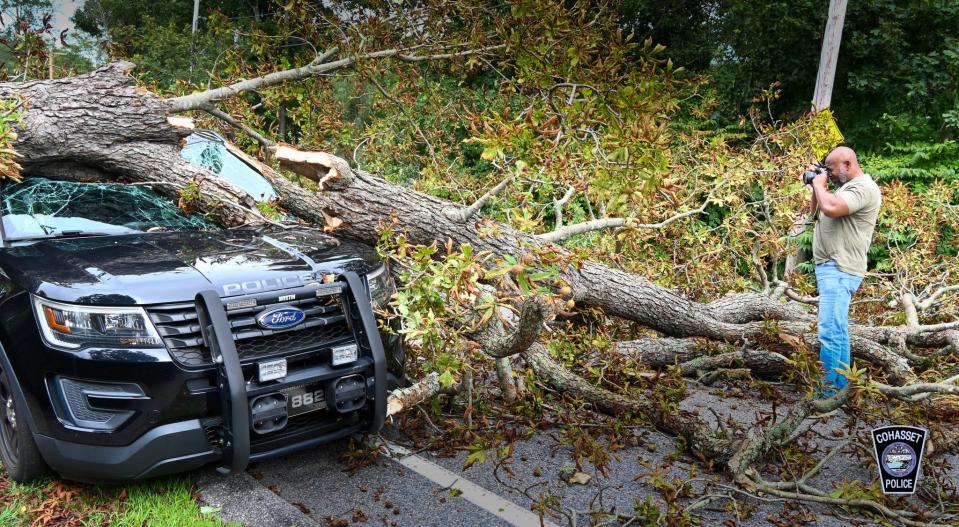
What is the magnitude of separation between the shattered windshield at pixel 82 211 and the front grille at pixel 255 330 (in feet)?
4.19

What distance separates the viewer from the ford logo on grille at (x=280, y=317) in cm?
310

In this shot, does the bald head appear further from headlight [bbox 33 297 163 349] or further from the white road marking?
headlight [bbox 33 297 163 349]

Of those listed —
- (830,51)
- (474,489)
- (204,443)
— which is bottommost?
(474,489)

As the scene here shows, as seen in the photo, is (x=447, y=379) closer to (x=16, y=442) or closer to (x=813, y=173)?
(x=16, y=442)

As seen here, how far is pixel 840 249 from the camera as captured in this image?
457 cm

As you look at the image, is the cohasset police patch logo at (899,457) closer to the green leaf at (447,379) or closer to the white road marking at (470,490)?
the white road marking at (470,490)

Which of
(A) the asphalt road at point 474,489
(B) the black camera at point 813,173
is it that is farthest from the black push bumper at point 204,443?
(B) the black camera at point 813,173

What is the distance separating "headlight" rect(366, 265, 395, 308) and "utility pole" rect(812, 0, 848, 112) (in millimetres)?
8668

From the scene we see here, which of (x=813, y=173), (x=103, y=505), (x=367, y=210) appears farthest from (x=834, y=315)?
(x=103, y=505)

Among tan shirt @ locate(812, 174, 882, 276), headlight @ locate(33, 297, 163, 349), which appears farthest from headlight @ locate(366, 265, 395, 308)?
tan shirt @ locate(812, 174, 882, 276)

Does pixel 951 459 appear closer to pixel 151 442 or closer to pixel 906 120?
pixel 151 442

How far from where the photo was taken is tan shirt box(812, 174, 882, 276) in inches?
177

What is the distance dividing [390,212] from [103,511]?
2380 mm

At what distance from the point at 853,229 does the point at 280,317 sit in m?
3.77
